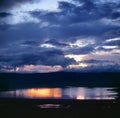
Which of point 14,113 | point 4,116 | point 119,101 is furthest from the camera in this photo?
point 119,101

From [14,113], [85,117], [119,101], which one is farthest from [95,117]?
[119,101]

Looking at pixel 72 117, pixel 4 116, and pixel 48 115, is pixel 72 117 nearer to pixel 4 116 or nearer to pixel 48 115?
pixel 48 115

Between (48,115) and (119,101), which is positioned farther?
(119,101)

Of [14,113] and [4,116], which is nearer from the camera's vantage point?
[4,116]

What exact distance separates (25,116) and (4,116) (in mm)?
1307

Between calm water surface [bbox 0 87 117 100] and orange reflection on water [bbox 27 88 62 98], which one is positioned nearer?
calm water surface [bbox 0 87 117 100]

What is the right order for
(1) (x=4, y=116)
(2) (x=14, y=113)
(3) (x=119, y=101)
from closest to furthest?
(1) (x=4, y=116)
(2) (x=14, y=113)
(3) (x=119, y=101)

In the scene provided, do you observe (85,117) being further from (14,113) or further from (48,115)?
(14,113)

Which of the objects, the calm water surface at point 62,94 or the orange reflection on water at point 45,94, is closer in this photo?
the calm water surface at point 62,94

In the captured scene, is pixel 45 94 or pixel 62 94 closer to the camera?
pixel 45 94

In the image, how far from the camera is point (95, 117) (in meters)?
22.1

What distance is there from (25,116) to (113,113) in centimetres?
611

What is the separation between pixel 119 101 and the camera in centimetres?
3397

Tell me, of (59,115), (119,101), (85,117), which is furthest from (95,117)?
(119,101)
